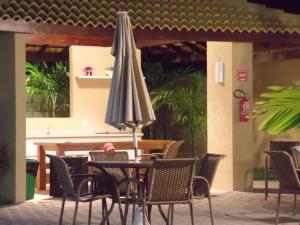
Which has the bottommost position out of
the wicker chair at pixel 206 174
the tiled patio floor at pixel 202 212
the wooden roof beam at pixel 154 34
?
the tiled patio floor at pixel 202 212

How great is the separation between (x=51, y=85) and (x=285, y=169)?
27.3 feet

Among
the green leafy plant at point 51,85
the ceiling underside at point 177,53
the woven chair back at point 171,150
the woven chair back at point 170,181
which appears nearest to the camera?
the woven chair back at point 170,181

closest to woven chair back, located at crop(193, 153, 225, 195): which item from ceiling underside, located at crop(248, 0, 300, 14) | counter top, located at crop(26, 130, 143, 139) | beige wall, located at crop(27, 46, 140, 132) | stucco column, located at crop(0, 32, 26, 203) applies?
stucco column, located at crop(0, 32, 26, 203)

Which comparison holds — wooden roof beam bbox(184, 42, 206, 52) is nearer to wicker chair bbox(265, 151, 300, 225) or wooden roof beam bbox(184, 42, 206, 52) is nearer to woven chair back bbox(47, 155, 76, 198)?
wicker chair bbox(265, 151, 300, 225)

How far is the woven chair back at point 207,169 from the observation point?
293 inches

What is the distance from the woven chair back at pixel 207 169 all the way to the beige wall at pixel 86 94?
649 centimetres

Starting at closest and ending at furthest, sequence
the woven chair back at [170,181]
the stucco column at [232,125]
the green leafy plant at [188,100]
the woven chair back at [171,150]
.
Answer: the woven chair back at [170,181] → the woven chair back at [171,150] → the stucco column at [232,125] → the green leafy plant at [188,100]

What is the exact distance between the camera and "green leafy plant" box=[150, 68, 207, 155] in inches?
609

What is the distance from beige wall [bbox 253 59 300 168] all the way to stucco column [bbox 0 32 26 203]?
6632 millimetres

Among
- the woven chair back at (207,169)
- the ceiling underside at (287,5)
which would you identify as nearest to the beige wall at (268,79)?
the ceiling underside at (287,5)

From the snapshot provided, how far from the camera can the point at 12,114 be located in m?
10.5

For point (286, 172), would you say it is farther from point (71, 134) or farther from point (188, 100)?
point (188, 100)

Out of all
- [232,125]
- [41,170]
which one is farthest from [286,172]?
[41,170]

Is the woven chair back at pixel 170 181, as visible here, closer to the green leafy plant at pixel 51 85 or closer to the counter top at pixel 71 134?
the counter top at pixel 71 134
